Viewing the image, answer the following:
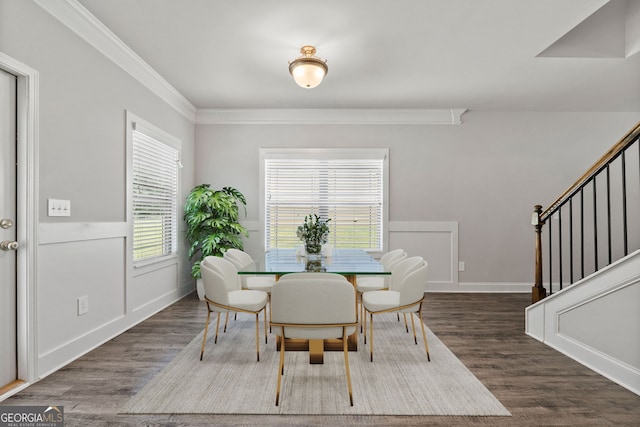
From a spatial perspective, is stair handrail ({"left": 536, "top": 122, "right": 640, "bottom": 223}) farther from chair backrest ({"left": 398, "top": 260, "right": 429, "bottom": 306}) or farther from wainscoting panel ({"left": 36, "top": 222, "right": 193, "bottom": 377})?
wainscoting panel ({"left": 36, "top": 222, "right": 193, "bottom": 377})

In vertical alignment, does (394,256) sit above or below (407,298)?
above

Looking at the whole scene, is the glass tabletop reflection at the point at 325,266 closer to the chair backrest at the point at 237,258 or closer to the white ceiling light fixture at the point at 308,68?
the chair backrest at the point at 237,258

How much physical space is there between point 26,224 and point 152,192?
6.08 feet

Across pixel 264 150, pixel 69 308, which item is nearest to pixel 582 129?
pixel 264 150

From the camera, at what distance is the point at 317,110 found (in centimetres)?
542

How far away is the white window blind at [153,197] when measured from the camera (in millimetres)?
3857

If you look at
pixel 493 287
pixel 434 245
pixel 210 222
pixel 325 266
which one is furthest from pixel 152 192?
pixel 493 287

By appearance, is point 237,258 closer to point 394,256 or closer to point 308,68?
point 394,256

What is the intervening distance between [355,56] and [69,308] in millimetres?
3303

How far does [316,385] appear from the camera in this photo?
2.40m

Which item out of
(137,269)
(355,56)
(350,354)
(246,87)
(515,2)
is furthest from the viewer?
(246,87)

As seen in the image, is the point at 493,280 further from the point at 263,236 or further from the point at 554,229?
the point at 263,236

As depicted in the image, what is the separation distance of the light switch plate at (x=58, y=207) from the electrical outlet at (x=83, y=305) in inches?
27.8

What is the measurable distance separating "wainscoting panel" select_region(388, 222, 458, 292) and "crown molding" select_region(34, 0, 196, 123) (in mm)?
3571
